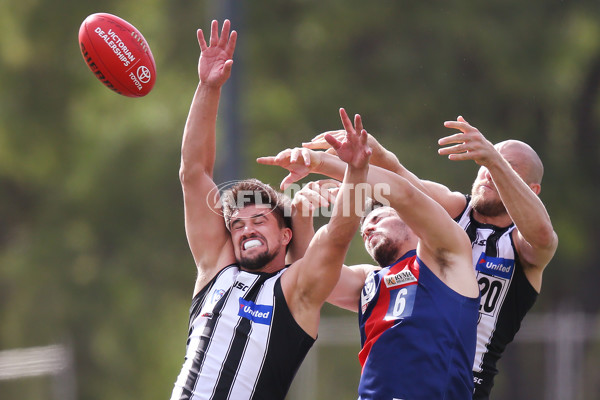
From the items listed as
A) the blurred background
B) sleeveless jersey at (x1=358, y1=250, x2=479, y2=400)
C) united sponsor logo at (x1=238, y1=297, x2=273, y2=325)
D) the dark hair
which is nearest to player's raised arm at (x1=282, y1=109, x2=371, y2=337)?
united sponsor logo at (x1=238, y1=297, x2=273, y2=325)

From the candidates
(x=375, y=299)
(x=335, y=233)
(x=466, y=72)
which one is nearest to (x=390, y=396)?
(x=375, y=299)

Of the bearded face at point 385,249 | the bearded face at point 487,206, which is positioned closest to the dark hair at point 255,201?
the bearded face at point 385,249

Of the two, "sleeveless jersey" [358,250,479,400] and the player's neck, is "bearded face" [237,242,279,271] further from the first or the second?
the player's neck

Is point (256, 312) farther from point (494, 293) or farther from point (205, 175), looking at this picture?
point (494, 293)

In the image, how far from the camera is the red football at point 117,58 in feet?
19.8

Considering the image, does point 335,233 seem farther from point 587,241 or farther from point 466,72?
point 587,241

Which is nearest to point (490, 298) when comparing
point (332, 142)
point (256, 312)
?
point (256, 312)

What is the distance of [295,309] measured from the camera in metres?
5.20

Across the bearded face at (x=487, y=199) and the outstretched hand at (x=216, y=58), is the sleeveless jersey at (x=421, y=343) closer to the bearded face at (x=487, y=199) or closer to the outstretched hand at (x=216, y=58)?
the bearded face at (x=487, y=199)

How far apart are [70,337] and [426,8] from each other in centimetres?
875

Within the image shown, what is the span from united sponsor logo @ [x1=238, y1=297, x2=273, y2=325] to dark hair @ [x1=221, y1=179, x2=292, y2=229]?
527 mm

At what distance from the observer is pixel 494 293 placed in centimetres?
551

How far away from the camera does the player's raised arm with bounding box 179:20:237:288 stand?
5637 millimetres

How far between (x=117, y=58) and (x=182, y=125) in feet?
34.0
